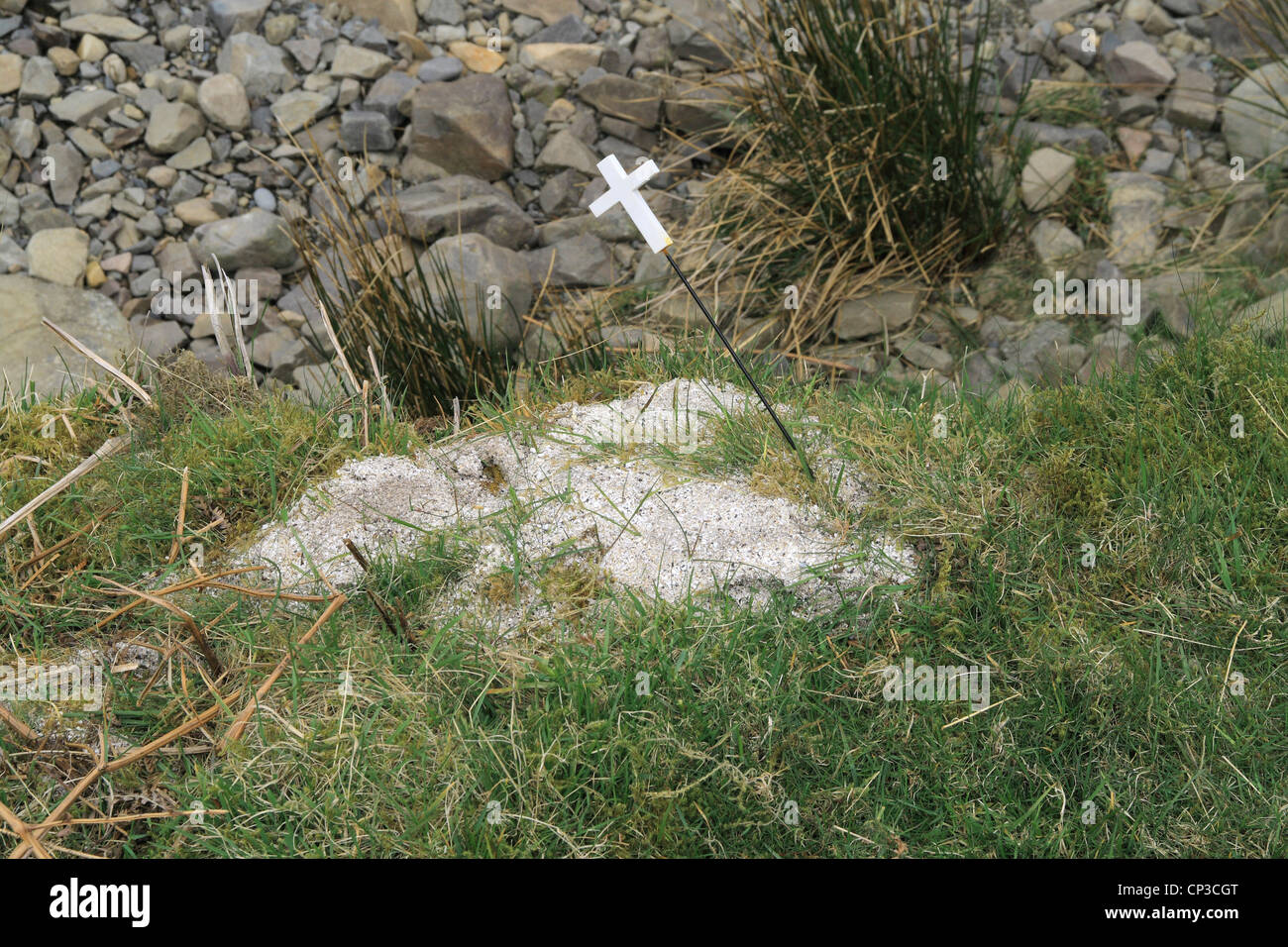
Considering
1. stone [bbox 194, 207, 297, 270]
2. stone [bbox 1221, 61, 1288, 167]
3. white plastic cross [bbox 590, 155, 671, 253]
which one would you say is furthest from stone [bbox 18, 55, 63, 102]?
stone [bbox 1221, 61, 1288, 167]

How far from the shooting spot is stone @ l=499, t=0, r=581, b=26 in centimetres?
546

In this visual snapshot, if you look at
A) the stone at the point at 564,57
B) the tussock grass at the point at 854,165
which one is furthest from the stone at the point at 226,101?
the tussock grass at the point at 854,165

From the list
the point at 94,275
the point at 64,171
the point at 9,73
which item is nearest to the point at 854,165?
the point at 94,275

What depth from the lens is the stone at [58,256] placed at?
4.75 m

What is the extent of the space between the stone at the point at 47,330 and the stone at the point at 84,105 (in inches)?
36.3

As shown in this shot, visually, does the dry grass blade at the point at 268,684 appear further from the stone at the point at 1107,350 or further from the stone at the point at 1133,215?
the stone at the point at 1133,215

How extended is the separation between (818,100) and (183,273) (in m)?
2.86

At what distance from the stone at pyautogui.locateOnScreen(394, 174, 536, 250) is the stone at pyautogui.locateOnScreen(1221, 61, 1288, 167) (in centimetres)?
295

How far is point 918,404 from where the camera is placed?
2844 mm

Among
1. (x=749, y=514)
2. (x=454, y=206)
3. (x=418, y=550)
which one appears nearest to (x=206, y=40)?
(x=454, y=206)

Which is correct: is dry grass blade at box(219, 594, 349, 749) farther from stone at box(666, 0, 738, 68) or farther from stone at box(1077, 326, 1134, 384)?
stone at box(666, 0, 738, 68)

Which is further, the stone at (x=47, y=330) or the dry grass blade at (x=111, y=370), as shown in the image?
the stone at (x=47, y=330)

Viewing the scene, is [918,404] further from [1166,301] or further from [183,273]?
[183,273]

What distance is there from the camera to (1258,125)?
14.2ft
